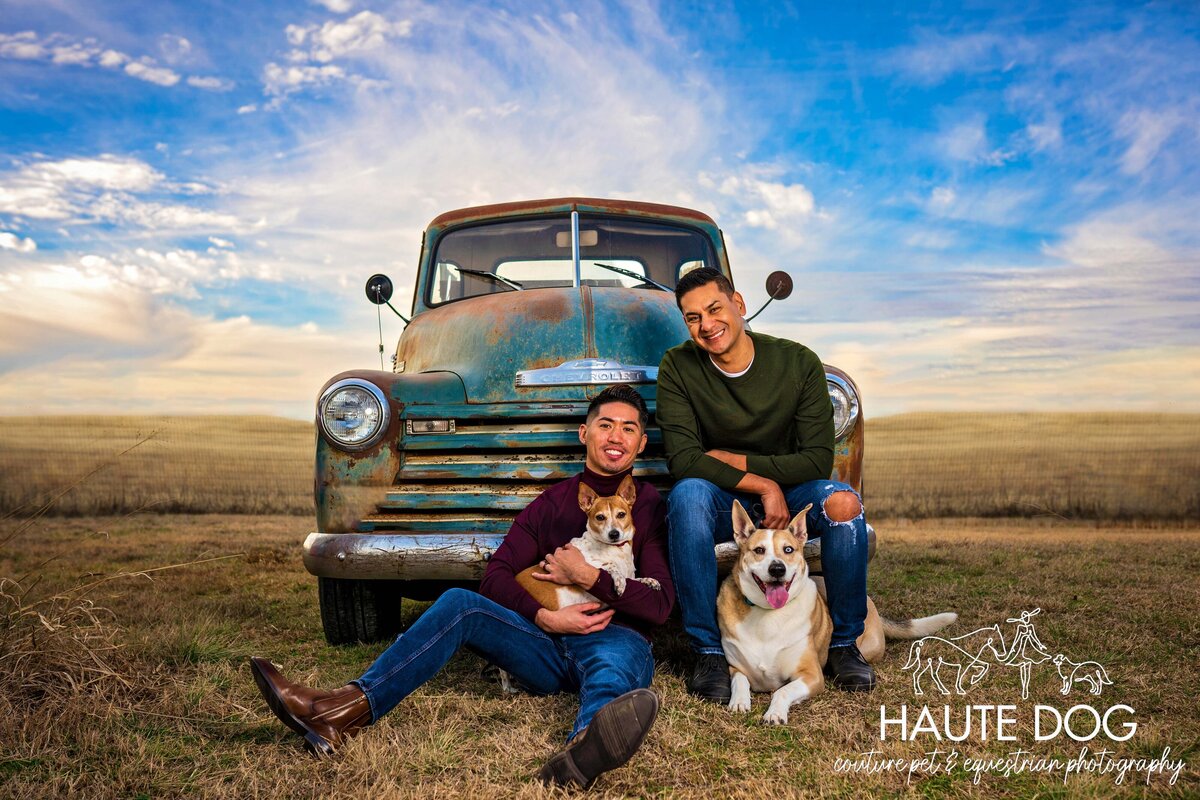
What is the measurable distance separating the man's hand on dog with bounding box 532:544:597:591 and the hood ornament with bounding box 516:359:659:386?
0.86 meters

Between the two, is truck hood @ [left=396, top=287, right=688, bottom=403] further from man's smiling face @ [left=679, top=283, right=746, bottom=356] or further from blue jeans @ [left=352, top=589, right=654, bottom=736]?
blue jeans @ [left=352, top=589, right=654, bottom=736]

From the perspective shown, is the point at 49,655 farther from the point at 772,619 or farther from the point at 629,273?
the point at 629,273

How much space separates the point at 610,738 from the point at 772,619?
3.26ft

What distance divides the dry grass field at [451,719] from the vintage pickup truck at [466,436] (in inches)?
18.5

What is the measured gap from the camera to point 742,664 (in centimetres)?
307

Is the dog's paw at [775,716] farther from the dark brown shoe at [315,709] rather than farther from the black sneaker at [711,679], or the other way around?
the dark brown shoe at [315,709]

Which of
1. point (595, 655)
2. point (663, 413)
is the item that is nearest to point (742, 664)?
point (595, 655)

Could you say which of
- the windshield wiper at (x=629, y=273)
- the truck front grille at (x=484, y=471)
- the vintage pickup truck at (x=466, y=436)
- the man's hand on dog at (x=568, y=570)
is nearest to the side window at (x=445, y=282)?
Result: the vintage pickup truck at (x=466, y=436)

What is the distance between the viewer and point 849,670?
319 centimetres

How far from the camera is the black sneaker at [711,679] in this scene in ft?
9.91

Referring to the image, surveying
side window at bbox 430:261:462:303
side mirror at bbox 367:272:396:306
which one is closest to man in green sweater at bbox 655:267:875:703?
side window at bbox 430:261:462:303

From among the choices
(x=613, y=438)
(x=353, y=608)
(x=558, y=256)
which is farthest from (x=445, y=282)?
(x=613, y=438)

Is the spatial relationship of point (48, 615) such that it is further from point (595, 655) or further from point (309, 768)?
point (595, 655)

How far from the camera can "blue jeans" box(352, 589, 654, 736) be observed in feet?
8.39
